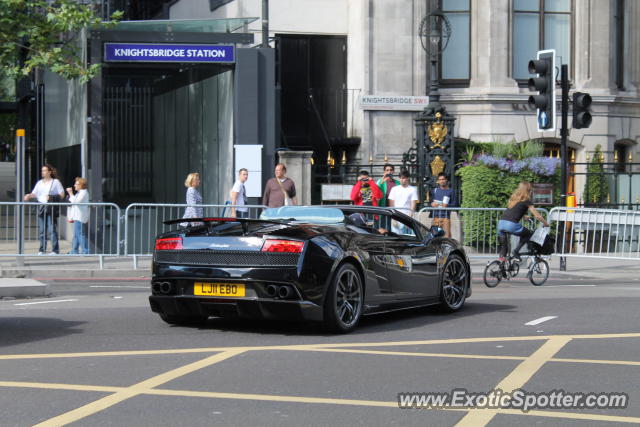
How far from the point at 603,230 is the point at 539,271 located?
3.53 meters

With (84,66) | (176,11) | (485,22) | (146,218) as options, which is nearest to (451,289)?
(146,218)

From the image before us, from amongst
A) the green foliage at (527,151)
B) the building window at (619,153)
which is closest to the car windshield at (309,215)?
the green foliage at (527,151)

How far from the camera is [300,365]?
8305 mm

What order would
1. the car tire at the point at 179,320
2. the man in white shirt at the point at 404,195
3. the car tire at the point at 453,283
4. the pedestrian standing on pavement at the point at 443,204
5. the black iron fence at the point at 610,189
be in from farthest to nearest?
the black iron fence at the point at 610,189 → the man in white shirt at the point at 404,195 → the pedestrian standing on pavement at the point at 443,204 → the car tire at the point at 453,283 → the car tire at the point at 179,320

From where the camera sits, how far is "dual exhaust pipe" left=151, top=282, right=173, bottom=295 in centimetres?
1042

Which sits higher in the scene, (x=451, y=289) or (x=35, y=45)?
(x=35, y=45)

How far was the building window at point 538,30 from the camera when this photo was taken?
2820 centimetres

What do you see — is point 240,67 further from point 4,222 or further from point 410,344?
point 410,344

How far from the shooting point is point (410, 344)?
9594mm

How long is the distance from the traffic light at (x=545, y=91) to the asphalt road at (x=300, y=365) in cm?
629

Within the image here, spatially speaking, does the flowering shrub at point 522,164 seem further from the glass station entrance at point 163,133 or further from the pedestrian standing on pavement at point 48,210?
the pedestrian standing on pavement at point 48,210

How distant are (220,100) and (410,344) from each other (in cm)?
1482

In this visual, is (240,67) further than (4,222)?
Yes

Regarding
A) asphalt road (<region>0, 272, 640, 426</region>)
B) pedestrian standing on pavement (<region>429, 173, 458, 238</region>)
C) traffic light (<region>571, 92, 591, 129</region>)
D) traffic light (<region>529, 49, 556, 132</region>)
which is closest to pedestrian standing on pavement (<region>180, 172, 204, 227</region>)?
pedestrian standing on pavement (<region>429, 173, 458, 238</region>)
